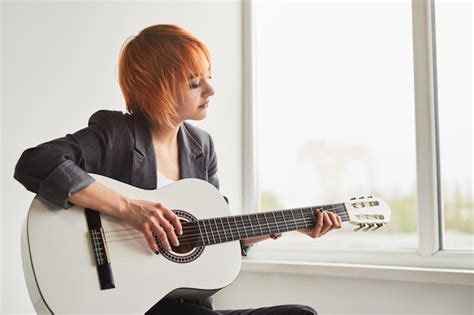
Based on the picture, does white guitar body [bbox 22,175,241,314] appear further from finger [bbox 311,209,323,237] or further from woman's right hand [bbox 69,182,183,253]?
finger [bbox 311,209,323,237]

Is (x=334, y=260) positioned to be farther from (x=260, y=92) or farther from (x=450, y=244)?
(x=260, y=92)

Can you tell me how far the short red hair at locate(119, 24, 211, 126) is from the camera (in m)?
1.49

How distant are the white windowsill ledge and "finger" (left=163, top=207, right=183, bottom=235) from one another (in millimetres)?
855

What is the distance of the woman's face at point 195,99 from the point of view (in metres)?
1.53

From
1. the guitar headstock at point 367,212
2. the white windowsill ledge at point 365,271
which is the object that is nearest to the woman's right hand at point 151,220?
the guitar headstock at point 367,212

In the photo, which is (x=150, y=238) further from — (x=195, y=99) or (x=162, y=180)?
(x=195, y=99)

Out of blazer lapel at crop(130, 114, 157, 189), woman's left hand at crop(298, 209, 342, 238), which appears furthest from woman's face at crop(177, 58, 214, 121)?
woman's left hand at crop(298, 209, 342, 238)

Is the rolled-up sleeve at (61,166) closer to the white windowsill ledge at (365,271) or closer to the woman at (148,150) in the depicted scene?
the woman at (148,150)

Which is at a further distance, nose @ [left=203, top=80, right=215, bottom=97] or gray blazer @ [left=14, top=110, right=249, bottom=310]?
nose @ [left=203, top=80, right=215, bottom=97]

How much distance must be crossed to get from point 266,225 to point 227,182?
923 millimetres

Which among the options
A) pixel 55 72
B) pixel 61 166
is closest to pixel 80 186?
pixel 61 166

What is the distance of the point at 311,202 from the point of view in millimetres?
2314

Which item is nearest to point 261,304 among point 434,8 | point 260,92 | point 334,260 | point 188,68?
point 334,260

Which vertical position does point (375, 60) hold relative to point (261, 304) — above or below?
above
